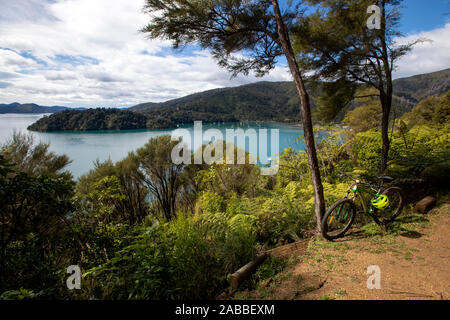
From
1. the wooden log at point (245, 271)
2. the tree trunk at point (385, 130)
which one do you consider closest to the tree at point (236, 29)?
the wooden log at point (245, 271)

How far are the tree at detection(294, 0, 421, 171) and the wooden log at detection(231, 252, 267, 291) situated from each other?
4.49 m

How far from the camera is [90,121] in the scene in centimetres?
5384

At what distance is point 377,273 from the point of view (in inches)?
105

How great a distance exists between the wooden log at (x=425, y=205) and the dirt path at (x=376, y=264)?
1.18 ft

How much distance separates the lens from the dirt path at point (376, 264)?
2359mm

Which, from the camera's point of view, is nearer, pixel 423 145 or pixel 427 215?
pixel 427 215

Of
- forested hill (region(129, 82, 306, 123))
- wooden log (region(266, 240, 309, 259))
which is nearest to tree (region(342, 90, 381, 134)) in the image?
wooden log (region(266, 240, 309, 259))

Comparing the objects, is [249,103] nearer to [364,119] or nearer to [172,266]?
[364,119]

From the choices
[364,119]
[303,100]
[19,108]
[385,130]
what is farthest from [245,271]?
[19,108]

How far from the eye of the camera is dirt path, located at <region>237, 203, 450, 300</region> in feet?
7.74

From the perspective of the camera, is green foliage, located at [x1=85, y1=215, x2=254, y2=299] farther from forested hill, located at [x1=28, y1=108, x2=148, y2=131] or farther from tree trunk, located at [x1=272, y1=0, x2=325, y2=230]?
forested hill, located at [x1=28, y1=108, x2=148, y2=131]
